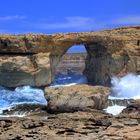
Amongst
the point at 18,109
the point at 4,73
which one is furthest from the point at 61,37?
the point at 18,109

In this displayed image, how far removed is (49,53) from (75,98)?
12655 mm

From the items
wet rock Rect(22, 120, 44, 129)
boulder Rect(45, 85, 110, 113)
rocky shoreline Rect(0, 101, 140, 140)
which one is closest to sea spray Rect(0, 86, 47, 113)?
boulder Rect(45, 85, 110, 113)

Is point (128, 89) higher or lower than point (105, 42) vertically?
lower

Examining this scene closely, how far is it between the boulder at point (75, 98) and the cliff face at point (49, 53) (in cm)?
1009

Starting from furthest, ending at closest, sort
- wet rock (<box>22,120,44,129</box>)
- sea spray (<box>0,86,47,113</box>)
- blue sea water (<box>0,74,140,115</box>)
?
blue sea water (<box>0,74,140,115</box>) → sea spray (<box>0,86,47,113</box>) → wet rock (<box>22,120,44,129</box>)

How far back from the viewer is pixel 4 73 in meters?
38.7

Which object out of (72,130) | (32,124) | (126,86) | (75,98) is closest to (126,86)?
(126,86)

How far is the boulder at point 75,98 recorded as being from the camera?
2738cm

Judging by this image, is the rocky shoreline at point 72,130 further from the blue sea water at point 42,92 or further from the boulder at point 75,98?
the blue sea water at point 42,92

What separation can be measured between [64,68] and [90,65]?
3420 cm

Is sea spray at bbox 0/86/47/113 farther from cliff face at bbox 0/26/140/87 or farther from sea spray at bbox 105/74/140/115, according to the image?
sea spray at bbox 105/74/140/115

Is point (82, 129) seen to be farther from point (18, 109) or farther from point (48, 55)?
point (48, 55)

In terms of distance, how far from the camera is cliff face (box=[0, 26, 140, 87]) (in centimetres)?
3872

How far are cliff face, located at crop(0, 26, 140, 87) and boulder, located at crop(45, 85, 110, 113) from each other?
10.1 meters
